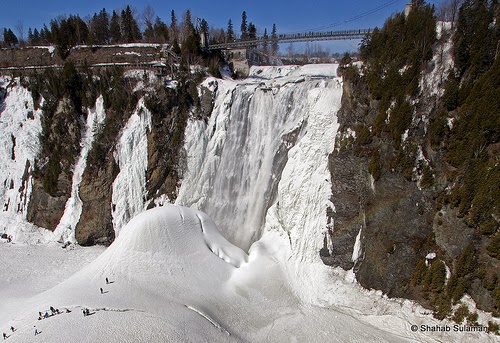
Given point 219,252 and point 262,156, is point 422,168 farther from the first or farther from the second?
point 219,252

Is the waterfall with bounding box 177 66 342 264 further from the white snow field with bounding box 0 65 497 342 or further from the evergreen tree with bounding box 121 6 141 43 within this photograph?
the evergreen tree with bounding box 121 6 141 43

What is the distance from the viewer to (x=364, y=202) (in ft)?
50.4

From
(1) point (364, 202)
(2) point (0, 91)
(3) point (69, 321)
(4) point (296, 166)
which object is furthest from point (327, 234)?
(2) point (0, 91)

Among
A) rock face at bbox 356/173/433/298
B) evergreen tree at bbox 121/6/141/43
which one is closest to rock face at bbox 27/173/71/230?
rock face at bbox 356/173/433/298

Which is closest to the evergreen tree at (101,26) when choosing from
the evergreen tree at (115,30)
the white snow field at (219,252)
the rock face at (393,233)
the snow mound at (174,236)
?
the evergreen tree at (115,30)

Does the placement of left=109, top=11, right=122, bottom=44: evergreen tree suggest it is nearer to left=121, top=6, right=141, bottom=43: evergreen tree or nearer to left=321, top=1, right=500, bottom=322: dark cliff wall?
left=121, top=6, right=141, bottom=43: evergreen tree

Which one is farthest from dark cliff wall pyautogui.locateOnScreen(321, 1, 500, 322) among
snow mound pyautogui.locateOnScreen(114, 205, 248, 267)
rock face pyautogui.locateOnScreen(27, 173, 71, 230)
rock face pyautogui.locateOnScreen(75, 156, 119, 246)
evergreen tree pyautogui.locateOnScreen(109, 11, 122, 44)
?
evergreen tree pyautogui.locateOnScreen(109, 11, 122, 44)

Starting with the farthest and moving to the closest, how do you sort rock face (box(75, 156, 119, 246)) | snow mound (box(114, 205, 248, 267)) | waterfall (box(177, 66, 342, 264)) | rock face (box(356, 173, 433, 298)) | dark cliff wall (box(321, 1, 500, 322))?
1. rock face (box(75, 156, 119, 246))
2. waterfall (box(177, 66, 342, 264))
3. snow mound (box(114, 205, 248, 267))
4. rock face (box(356, 173, 433, 298))
5. dark cliff wall (box(321, 1, 500, 322))

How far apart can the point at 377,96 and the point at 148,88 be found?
17642 mm

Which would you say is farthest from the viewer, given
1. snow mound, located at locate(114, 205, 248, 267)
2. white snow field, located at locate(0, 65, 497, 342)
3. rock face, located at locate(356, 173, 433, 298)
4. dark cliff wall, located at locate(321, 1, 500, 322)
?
snow mound, located at locate(114, 205, 248, 267)

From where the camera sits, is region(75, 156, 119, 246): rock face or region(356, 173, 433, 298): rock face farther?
region(75, 156, 119, 246): rock face

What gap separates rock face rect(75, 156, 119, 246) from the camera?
22.9m

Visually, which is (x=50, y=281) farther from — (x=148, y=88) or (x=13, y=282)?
(x=148, y=88)

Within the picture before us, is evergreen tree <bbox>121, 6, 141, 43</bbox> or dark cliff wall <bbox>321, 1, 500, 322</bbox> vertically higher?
evergreen tree <bbox>121, 6, 141, 43</bbox>
